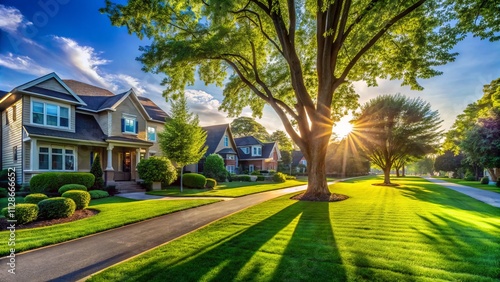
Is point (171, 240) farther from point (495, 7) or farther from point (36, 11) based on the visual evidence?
point (495, 7)

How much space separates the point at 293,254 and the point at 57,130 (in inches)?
762

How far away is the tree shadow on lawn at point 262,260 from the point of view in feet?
12.3

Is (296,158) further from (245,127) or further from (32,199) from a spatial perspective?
(32,199)

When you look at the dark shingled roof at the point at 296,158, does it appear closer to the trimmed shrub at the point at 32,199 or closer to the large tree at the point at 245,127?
the large tree at the point at 245,127

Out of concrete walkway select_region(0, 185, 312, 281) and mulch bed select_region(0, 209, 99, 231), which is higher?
concrete walkway select_region(0, 185, 312, 281)

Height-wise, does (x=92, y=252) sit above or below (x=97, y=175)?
below

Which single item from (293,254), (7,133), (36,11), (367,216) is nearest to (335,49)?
(367,216)

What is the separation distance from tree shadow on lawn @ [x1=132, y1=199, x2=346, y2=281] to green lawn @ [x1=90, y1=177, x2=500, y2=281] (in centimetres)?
1

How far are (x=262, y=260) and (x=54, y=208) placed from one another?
8356 mm

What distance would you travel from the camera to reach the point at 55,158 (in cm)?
1673

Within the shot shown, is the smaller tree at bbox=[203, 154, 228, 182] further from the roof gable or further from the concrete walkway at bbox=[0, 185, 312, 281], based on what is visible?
the concrete walkway at bbox=[0, 185, 312, 281]

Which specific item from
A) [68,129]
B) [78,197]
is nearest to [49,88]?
[68,129]

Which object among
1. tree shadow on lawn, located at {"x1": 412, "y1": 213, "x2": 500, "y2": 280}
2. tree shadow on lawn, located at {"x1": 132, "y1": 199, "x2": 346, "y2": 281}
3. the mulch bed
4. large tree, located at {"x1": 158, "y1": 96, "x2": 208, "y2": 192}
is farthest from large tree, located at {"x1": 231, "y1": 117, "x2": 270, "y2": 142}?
tree shadow on lawn, located at {"x1": 132, "y1": 199, "x2": 346, "y2": 281}

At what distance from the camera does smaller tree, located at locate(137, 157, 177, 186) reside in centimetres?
1827
